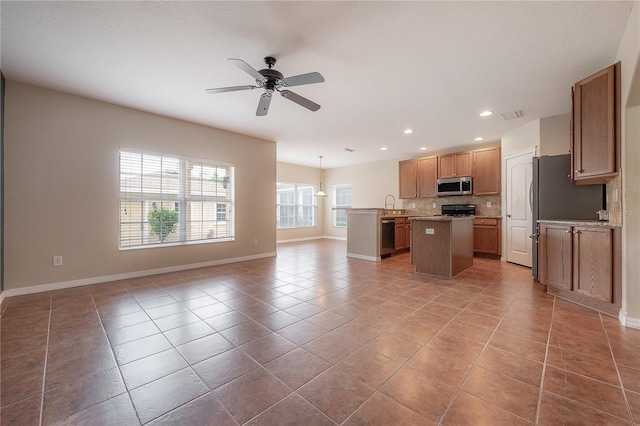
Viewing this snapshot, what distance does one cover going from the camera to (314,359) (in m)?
1.85

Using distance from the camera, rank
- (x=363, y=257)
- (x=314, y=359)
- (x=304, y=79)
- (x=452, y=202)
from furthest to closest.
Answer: (x=452, y=202), (x=363, y=257), (x=304, y=79), (x=314, y=359)

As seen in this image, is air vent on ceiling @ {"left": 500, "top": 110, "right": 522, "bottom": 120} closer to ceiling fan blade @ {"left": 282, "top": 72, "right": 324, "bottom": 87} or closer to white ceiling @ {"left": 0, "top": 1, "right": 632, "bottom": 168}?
white ceiling @ {"left": 0, "top": 1, "right": 632, "bottom": 168}

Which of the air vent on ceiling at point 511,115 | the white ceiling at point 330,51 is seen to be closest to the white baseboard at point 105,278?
the white ceiling at point 330,51

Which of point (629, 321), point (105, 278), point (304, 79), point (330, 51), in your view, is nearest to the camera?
point (629, 321)

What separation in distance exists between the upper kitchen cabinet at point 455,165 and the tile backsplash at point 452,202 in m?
0.66

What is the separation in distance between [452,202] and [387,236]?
7.55 ft

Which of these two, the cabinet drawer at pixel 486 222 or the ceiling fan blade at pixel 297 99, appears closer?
the ceiling fan blade at pixel 297 99

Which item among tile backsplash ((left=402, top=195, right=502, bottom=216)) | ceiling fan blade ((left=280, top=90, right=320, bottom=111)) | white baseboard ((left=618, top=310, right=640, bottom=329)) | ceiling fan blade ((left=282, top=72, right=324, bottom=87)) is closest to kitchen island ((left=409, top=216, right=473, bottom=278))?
white baseboard ((left=618, top=310, right=640, bottom=329))

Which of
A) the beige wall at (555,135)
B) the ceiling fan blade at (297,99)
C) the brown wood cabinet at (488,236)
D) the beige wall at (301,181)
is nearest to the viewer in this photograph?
the ceiling fan blade at (297,99)

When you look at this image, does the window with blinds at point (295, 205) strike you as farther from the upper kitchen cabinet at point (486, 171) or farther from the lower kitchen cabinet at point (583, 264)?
the lower kitchen cabinet at point (583, 264)

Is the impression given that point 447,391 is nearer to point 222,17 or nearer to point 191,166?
point 222,17

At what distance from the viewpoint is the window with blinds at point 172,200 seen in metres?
4.15

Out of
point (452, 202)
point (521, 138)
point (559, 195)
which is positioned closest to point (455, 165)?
point (452, 202)

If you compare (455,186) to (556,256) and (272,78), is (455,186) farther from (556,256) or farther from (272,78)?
(272,78)
